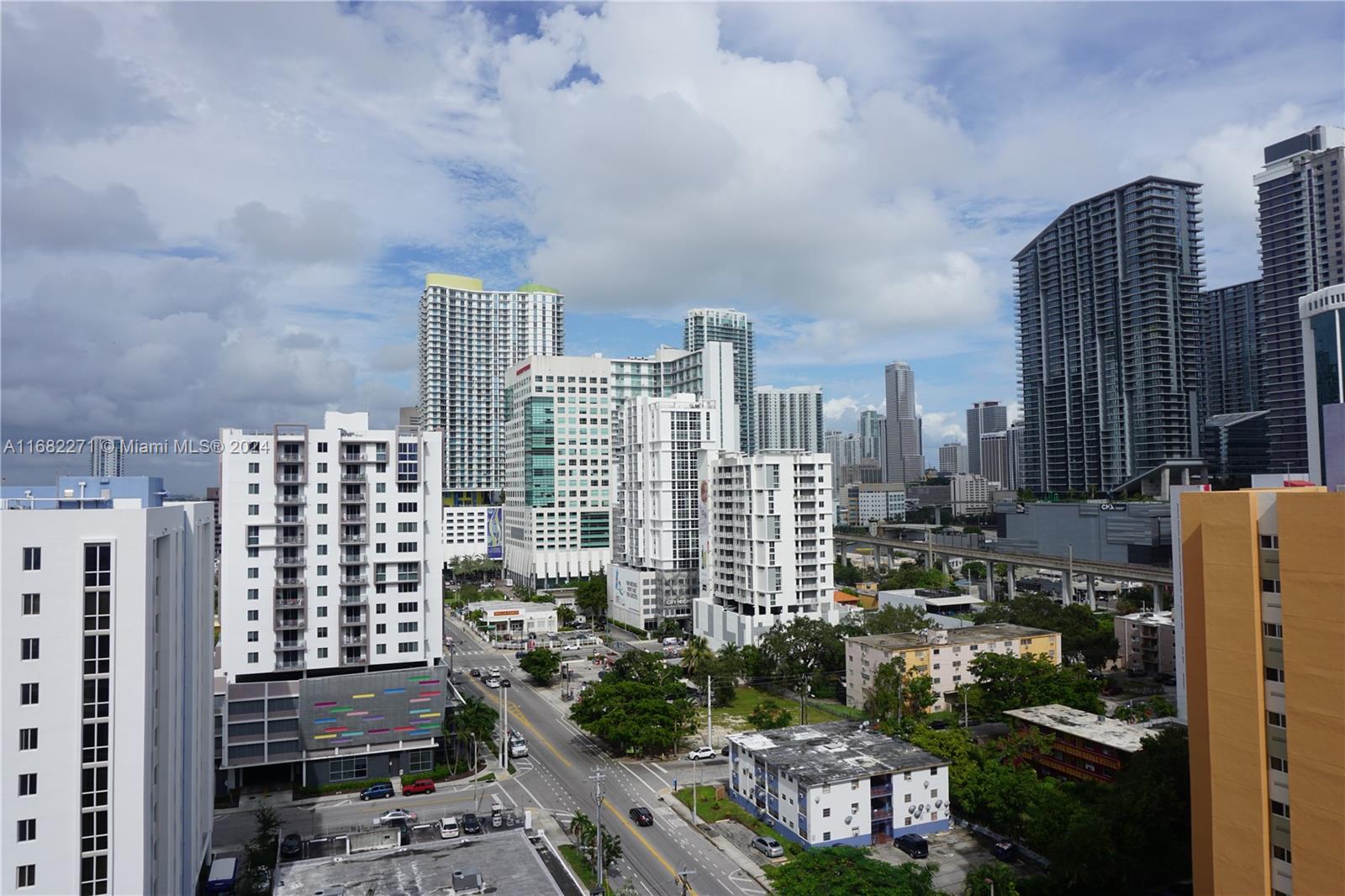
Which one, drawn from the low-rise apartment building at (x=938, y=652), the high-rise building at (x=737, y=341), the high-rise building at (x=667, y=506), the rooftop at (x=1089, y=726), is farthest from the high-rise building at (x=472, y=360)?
the rooftop at (x=1089, y=726)

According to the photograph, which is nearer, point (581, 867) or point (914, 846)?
point (581, 867)

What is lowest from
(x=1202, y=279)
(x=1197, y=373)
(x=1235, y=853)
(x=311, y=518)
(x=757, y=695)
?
(x=757, y=695)

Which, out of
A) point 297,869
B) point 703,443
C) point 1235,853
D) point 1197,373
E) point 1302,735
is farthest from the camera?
point 1197,373

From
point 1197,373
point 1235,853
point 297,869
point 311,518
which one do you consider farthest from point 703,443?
point 1197,373

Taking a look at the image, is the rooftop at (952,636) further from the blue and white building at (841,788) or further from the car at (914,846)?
the car at (914,846)

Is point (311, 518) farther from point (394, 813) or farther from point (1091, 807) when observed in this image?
point (1091, 807)

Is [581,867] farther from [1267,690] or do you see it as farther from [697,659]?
[697,659]

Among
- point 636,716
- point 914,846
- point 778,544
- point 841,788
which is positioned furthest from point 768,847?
point 778,544
